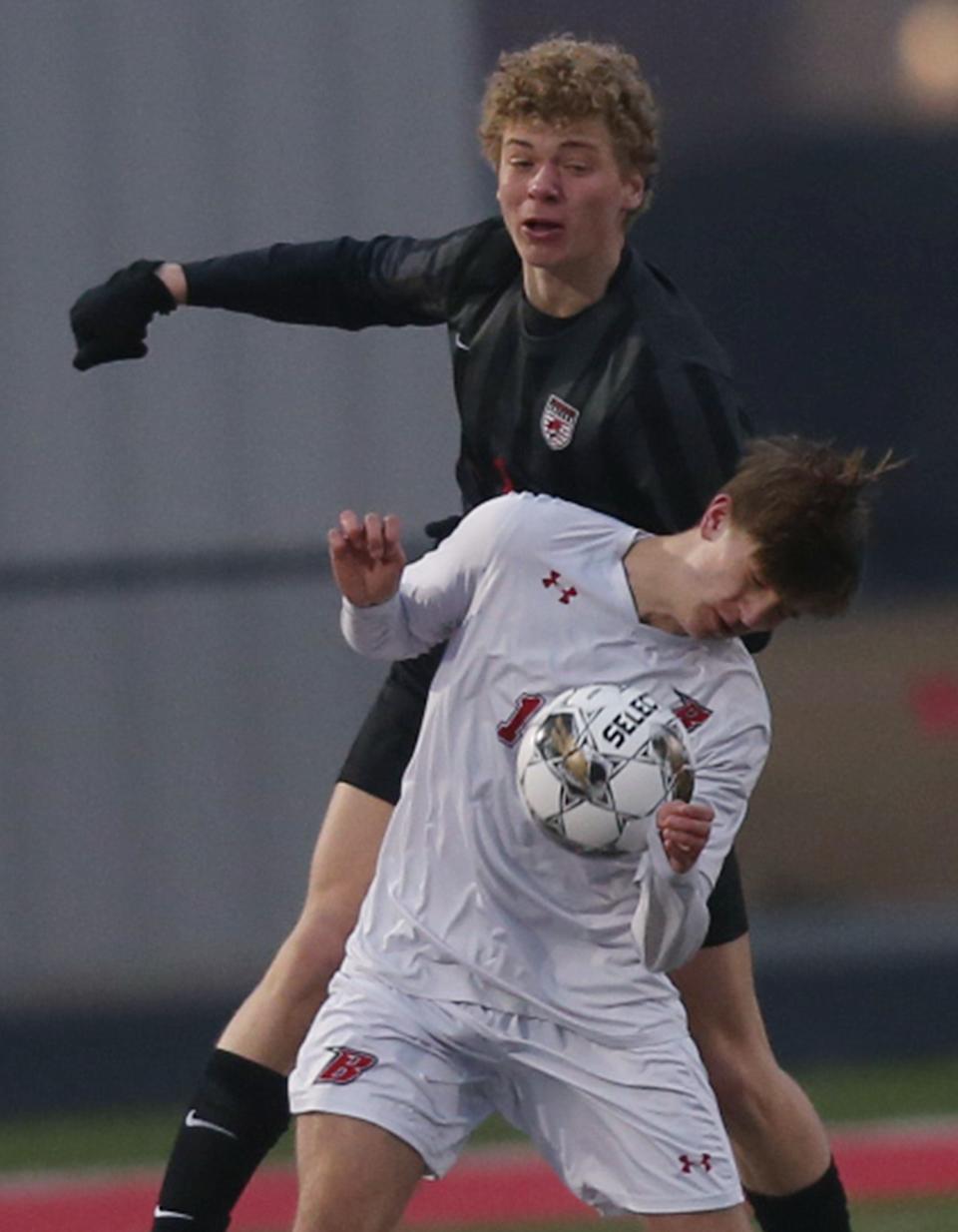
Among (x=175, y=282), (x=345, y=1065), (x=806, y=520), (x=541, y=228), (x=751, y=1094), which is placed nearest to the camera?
(x=806, y=520)

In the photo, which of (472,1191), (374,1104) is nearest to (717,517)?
(374,1104)

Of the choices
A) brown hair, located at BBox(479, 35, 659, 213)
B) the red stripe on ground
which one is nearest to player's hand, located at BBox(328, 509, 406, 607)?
brown hair, located at BBox(479, 35, 659, 213)

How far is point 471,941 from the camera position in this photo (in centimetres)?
428

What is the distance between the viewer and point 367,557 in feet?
13.9

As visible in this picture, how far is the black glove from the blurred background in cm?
400

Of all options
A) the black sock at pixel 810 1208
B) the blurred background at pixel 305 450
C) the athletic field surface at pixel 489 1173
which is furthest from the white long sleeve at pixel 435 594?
the blurred background at pixel 305 450

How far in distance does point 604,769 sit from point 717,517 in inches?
16.0

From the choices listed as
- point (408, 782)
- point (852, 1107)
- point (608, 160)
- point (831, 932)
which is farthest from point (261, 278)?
point (831, 932)

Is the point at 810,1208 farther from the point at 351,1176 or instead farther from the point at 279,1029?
the point at 351,1176

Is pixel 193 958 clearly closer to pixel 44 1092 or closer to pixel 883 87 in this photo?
pixel 44 1092

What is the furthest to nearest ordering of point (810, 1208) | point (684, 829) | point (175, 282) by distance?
point (175, 282), point (810, 1208), point (684, 829)

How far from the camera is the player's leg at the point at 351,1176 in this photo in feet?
13.5

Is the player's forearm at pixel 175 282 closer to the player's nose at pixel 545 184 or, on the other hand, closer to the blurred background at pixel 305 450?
the player's nose at pixel 545 184

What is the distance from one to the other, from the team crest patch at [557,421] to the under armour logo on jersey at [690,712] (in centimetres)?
60
